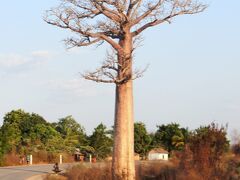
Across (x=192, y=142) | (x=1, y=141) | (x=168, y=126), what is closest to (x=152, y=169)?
(x=192, y=142)

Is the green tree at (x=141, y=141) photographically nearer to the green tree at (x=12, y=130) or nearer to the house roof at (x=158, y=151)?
the house roof at (x=158, y=151)

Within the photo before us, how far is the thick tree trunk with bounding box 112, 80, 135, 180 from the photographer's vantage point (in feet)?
58.6

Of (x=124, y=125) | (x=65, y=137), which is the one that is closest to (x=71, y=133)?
(x=65, y=137)

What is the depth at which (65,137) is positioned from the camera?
2672 inches

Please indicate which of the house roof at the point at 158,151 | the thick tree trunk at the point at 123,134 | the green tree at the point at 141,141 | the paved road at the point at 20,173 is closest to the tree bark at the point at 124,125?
the thick tree trunk at the point at 123,134

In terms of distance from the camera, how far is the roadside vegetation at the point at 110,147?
19.9 meters

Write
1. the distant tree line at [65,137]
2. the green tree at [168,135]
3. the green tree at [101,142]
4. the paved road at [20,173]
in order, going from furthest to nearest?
the green tree at [168,135]
the green tree at [101,142]
the distant tree line at [65,137]
the paved road at [20,173]

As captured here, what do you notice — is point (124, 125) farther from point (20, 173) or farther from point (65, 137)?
point (65, 137)

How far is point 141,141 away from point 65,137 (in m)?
8.32

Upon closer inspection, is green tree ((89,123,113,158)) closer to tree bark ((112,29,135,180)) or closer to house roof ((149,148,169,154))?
house roof ((149,148,169,154))

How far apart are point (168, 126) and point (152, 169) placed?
49624 mm

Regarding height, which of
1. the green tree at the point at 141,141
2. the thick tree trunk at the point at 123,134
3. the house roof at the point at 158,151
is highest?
the green tree at the point at 141,141

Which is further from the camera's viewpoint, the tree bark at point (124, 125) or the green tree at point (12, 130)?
the green tree at point (12, 130)

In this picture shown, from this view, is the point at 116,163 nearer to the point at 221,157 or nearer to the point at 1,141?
the point at 221,157
